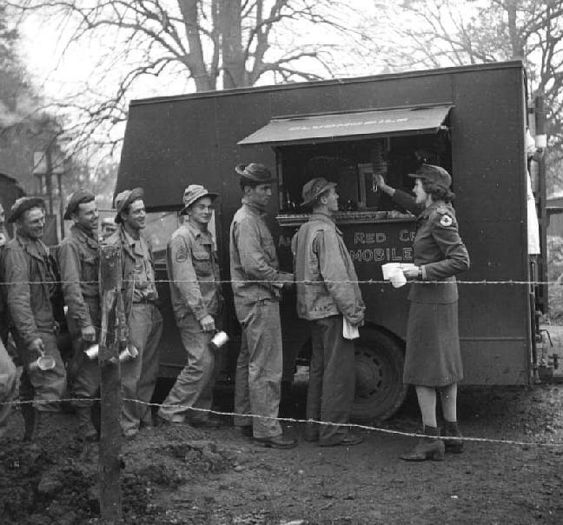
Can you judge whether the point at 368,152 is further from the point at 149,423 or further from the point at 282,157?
the point at 149,423

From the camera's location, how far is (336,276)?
612 centimetres

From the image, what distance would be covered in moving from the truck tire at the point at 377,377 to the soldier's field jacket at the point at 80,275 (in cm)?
213

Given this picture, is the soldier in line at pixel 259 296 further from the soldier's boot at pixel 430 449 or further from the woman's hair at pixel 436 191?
the woman's hair at pixel 436 191

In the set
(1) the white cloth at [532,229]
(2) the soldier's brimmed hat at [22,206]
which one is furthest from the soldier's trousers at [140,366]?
(1) the white cloth at [532,229]

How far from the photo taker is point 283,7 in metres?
15.5

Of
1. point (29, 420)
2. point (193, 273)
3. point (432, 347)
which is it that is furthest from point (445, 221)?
point (29, 420)

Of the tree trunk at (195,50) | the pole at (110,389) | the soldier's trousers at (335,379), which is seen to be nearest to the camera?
the pole at (110,389)

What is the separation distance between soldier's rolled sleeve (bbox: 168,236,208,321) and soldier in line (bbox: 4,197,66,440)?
0.93 metres

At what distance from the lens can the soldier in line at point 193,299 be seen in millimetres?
6582

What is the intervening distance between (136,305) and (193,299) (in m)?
0.44

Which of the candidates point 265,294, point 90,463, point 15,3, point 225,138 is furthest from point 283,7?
point 90,463

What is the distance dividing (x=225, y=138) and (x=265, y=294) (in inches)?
59.6

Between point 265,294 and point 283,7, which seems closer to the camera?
point 265,294

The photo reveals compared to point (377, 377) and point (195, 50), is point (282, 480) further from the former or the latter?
point (195, 50)
